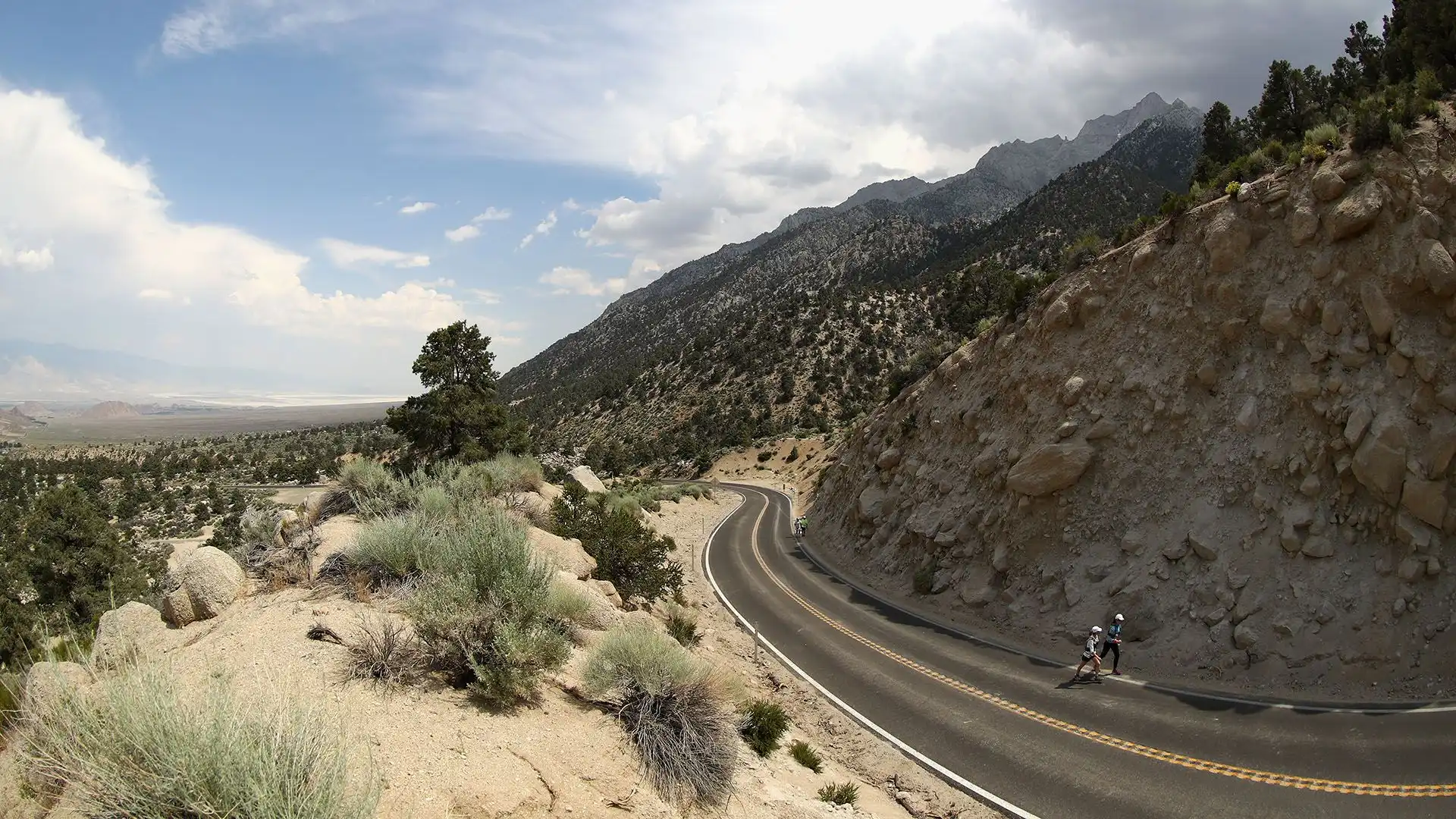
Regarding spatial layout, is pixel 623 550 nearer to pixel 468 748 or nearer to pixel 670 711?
pixel 670 711

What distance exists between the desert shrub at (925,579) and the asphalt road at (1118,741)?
4.00 m

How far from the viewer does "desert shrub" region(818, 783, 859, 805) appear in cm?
952

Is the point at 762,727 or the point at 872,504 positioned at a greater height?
the point at 872,504

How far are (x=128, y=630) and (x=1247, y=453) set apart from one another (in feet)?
74.2

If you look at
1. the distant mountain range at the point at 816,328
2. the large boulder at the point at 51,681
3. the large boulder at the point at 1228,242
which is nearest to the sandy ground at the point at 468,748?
the large boulder at the point at 51,681

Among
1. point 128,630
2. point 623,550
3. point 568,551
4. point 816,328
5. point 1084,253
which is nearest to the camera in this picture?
point 128,630

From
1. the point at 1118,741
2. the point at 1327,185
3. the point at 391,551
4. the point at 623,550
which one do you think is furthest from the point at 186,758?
the point at 1327,185

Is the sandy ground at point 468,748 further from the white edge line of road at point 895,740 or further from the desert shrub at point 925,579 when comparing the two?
the desert shrub at point 925,579

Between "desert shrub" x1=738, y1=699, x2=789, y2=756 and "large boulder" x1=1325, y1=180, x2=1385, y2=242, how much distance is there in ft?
57.1

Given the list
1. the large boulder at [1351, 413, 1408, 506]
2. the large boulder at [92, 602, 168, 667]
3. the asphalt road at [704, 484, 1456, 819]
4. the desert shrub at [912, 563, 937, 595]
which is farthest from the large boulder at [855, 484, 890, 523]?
the large boulder at [92, 602, 168, 667]

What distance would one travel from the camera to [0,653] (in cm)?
2455

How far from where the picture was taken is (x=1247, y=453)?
1572 centimetres

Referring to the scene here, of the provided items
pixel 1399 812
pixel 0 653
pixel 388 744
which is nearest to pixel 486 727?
pixel 388 744

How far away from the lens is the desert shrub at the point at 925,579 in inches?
847
